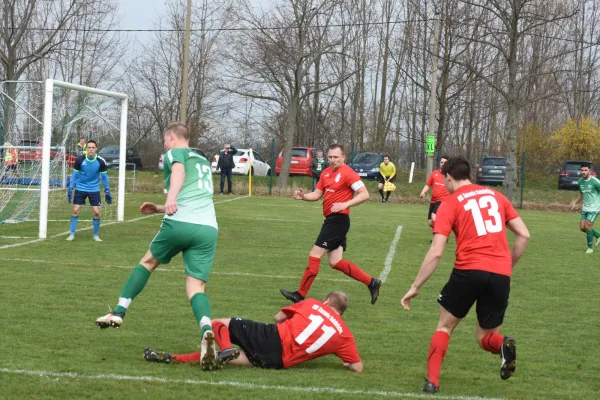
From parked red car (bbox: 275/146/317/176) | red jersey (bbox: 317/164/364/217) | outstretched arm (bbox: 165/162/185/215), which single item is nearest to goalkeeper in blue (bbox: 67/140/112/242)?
red jersey (bbox: 317/164/364/217)

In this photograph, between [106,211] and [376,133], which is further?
[376,133]

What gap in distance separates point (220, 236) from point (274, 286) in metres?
6.63

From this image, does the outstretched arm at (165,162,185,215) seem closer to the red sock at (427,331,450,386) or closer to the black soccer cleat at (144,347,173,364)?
the black soccer cleat at (144,347,173,364)

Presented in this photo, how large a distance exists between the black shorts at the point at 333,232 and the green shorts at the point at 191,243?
11.8 feet

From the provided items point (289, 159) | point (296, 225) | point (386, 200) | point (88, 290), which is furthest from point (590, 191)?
point (289, 159)

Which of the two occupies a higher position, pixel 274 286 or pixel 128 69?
pixel 128 69

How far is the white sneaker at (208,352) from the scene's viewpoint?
598 cm

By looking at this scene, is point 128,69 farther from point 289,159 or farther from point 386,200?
point 386,200

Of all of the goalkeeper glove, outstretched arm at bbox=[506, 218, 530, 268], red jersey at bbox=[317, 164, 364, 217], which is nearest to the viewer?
outstretched arm at bbox=[506, 218, 530, 268]

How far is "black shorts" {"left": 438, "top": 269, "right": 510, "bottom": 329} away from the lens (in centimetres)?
572

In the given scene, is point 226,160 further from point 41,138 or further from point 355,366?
point 355,366

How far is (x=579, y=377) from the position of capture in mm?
6492

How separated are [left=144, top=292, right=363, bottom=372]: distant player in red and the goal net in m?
9.90

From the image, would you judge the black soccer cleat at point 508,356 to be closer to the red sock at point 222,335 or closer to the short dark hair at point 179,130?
the red sock at point 222,335
